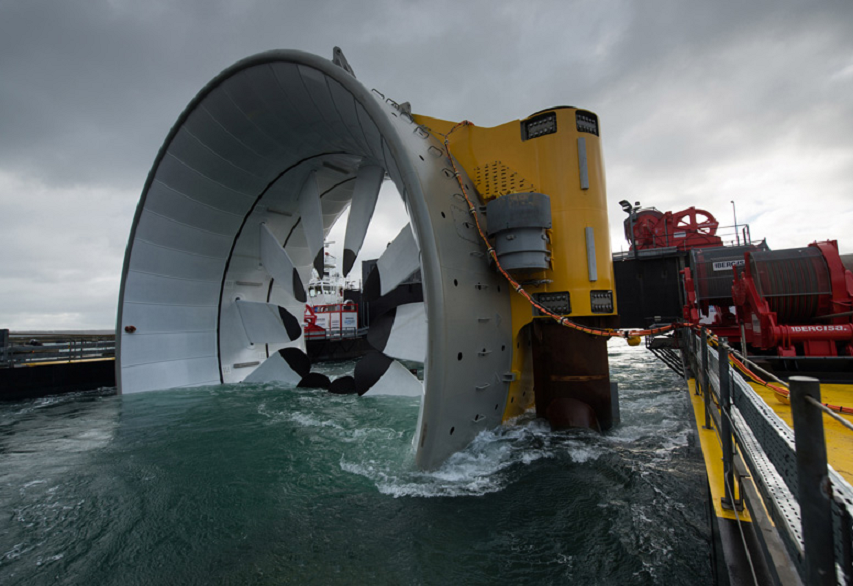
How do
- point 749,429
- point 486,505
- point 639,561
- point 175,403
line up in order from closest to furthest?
point 749,429 → point 639,561 → point 486,505 → point 175,403

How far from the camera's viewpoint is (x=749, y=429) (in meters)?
1.96

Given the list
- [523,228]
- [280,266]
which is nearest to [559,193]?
[523,228]

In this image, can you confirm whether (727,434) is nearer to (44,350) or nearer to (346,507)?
(346,507)

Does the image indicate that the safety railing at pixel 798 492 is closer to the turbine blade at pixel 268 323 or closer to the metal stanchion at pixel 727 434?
the metal stanchion at pixel 727 434

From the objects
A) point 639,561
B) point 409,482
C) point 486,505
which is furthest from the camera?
point 409,482

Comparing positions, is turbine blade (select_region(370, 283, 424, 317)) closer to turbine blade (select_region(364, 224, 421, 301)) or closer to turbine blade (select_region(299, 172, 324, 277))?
turbine blade (select_region(364, 224, 421, 301))

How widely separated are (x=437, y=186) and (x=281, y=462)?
3460mm

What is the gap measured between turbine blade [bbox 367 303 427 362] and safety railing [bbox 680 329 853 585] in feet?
12.5

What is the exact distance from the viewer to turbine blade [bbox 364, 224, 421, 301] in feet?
18.1

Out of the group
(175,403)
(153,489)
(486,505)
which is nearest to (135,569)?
(153,489)

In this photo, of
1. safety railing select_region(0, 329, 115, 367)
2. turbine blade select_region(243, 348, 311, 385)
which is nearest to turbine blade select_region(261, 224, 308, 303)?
turbine blade select_region(243, 348, 311, 385)

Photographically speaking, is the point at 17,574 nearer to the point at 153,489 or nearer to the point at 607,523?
the point at 153,489

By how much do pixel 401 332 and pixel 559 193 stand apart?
8.96ft

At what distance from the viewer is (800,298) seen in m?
5.63
